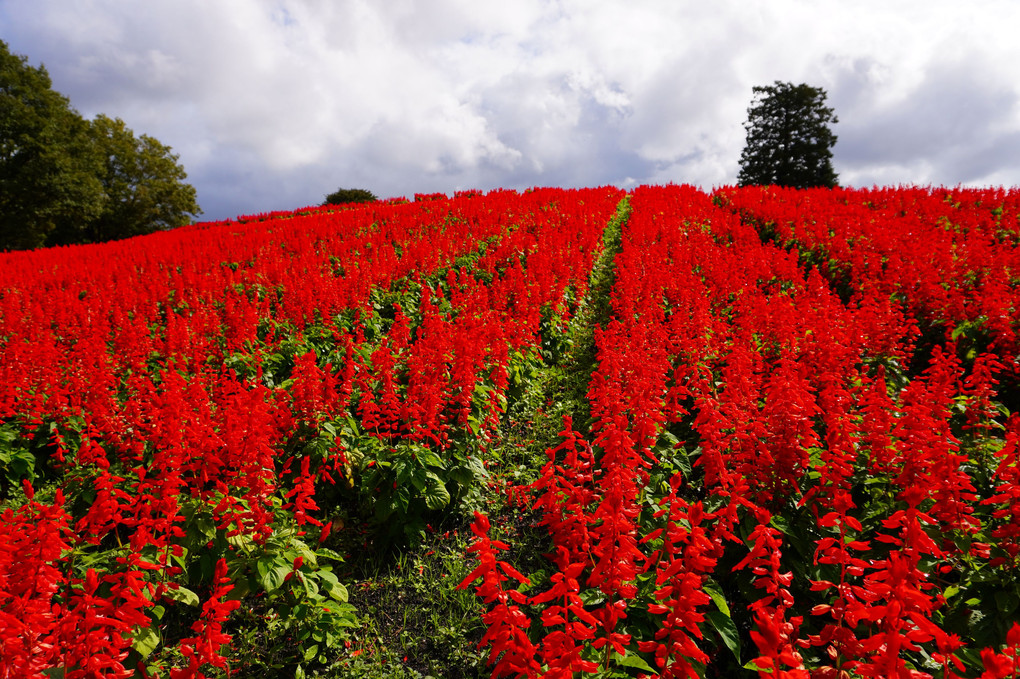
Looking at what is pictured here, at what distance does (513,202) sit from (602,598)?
19454mm

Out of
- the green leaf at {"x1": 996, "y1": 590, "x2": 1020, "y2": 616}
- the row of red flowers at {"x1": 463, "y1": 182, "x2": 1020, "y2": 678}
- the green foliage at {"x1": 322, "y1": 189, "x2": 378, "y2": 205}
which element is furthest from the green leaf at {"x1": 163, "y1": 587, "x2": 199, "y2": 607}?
the green foliage at {"x1": 322, "y1": 189, "x2": 378, "y2": 205}

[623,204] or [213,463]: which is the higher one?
[623,204]

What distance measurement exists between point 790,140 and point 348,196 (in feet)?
127

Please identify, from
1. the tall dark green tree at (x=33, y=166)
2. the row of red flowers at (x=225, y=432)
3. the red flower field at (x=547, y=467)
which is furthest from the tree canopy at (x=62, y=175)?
the red flower field at (x=547, y=467)

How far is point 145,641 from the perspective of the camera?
3.19 meters

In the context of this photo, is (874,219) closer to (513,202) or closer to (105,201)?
(513,202)

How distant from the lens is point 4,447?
6098mm

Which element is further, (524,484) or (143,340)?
(143,340)

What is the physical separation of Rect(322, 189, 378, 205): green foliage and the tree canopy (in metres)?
19.7

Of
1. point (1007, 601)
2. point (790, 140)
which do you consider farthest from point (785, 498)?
point (790, 140)

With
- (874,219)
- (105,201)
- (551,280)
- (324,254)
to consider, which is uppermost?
(105,201)

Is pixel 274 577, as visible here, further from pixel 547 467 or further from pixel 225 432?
pixel 547 467

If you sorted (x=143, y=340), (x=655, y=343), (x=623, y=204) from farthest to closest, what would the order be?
1. (x=623, y=204)
2. (x=143, y=340)
3. (x=655, y=343)

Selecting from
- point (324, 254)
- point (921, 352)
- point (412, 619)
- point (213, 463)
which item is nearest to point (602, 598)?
point (412, 619)
